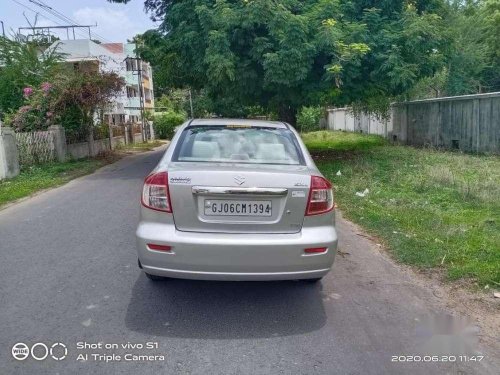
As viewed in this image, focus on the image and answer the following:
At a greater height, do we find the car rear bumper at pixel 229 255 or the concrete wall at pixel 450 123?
the concrete wall at pixel 450 123

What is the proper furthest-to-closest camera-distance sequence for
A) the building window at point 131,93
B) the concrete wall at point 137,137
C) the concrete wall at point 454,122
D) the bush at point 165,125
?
1. the building window at point 131,93
2. the bush at point 165,125
3. the concrete wall at point 137,137
4. the concrete wall at point 454,122

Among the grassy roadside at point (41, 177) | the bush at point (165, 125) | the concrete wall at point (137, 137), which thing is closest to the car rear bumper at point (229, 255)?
the grassy roadside at point (41, 177)

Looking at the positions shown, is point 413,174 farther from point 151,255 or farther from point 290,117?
point 151,255

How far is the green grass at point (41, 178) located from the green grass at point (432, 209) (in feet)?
22.3

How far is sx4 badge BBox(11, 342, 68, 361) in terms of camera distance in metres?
3.08

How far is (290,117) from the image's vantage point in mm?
15461

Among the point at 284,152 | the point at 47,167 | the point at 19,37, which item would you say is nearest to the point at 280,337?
the point at 284,152

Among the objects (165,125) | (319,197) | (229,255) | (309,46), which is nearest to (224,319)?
(229,255)

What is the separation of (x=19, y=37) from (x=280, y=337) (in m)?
22.5

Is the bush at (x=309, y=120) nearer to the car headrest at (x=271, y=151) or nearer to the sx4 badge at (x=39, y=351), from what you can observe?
the car headrest at (x=271, y=151)

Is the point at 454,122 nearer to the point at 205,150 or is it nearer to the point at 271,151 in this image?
the point at 271,151

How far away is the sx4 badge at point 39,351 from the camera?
10.1ft

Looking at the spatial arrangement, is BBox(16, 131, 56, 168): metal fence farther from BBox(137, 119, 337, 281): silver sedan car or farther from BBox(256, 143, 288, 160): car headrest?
BBox(137, 119, 337, 281): silver sedan car

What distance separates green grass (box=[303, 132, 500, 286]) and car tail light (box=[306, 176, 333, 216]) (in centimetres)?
172
